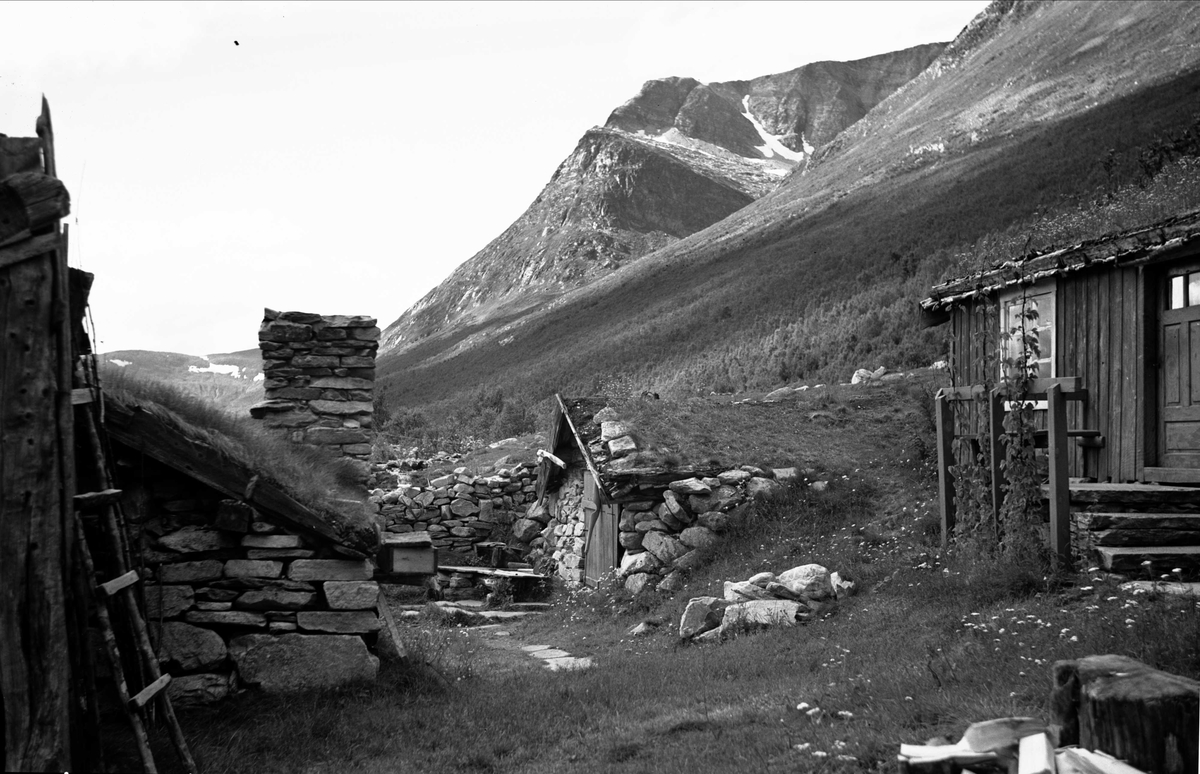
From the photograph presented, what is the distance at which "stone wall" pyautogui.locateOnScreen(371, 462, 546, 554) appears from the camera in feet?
59.5

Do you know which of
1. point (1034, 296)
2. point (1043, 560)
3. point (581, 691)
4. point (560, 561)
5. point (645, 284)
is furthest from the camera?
point (645, 284)

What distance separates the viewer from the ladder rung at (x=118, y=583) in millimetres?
4949

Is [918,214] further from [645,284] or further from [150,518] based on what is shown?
[150,518]

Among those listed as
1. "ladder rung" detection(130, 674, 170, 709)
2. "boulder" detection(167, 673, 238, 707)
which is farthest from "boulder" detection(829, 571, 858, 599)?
"ladder rung" detection(130, 674, 170, 709)

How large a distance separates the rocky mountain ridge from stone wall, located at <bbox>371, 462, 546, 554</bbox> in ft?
171

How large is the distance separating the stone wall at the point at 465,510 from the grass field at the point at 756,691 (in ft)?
24.0

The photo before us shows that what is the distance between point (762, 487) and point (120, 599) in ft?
32.0

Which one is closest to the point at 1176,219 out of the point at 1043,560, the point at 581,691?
the point at 1043,560

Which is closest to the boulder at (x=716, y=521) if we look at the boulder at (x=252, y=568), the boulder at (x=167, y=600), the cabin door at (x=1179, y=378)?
the cabin door at (x=1179, y=378)

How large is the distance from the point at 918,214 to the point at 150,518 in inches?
1652

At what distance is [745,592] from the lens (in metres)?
10.6

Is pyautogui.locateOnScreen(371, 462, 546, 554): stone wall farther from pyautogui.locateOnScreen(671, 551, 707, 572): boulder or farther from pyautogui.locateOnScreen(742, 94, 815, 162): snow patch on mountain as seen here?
pyautogui.locateOnScreen(742, 94, 815, 162): snow patch on mountain

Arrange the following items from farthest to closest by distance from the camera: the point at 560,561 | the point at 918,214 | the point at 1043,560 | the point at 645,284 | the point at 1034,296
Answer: the point at 645,284, the point at 918,214, the point at 560,561, the point at 1034,296, the point at 1043,560

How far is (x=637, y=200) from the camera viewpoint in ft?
387
